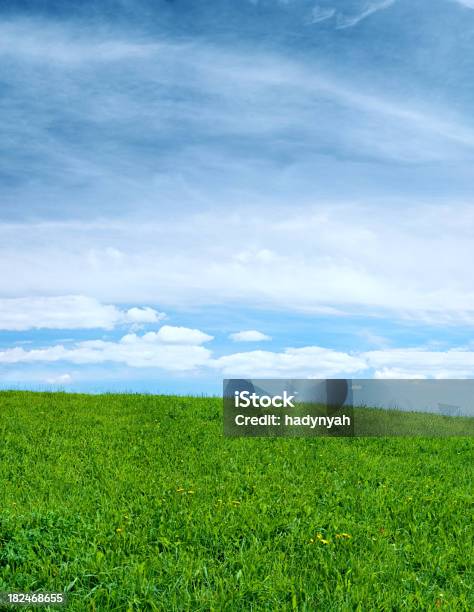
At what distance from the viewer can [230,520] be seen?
7.21 m

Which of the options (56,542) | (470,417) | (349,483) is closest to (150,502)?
(56,542)

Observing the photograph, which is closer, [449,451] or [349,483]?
[349,483]

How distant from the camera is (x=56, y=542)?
6.29m

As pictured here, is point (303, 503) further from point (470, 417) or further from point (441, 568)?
point (470, 417)

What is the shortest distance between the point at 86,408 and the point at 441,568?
34.0ft

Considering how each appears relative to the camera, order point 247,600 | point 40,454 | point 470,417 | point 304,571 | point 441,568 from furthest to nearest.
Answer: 1. point 470,417
2. point 40,454
3. point 441,568
4. point 304,571
5. point 247,600

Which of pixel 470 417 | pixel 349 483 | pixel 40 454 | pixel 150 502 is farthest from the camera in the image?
pixel 470 417

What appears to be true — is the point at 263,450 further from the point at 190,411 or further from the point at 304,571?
the point at 304,571

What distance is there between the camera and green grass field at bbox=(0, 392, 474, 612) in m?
5.64

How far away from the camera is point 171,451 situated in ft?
36.6

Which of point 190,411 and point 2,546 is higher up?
point 190,411

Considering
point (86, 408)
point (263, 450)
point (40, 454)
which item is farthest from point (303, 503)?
point (86, 408)

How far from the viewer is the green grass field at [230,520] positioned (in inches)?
222

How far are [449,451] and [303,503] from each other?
5.82m
